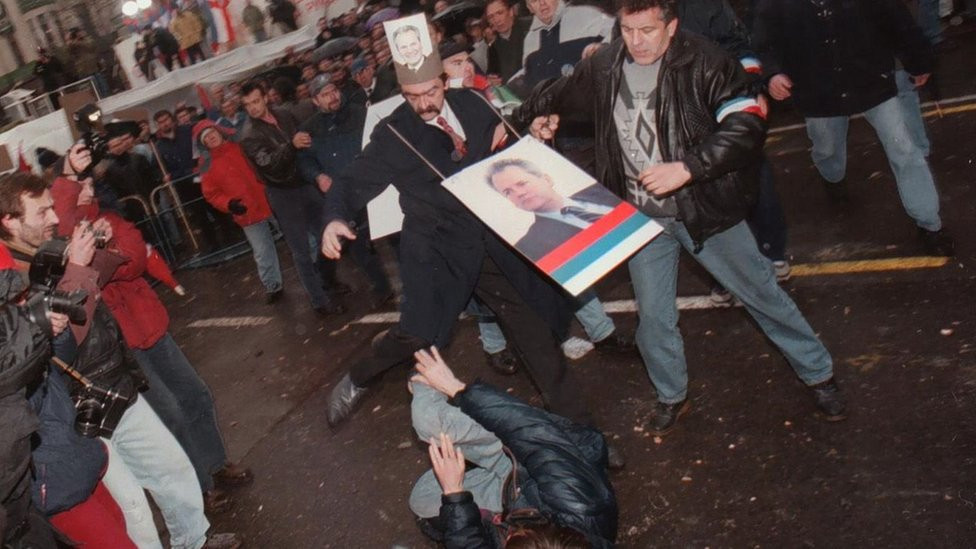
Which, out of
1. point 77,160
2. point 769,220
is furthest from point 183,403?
point 769,220

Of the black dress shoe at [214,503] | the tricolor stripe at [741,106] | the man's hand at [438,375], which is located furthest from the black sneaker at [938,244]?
the black dress shoe at [214,503]

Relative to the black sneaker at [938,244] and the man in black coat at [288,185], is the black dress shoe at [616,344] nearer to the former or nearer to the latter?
the black sneaker at [938,244]

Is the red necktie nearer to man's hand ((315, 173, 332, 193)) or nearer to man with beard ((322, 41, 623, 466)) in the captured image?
man with beard ((322, 41, 623, 466))

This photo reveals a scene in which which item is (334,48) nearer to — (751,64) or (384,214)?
(384,214)

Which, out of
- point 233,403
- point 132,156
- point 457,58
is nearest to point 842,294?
point 457,58

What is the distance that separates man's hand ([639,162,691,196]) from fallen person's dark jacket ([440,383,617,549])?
103cm

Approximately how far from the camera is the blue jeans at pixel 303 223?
24.3ft

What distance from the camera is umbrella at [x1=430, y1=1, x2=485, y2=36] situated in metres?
12.1

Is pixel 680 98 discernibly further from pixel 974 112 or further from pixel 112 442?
pixel 974 112

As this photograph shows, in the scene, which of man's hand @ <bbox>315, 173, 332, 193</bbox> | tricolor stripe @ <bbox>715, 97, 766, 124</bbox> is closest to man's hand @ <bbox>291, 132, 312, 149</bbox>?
man's hand @ <bbox>315, 173, 332, 193</bbox>

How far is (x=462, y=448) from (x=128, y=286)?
6.87 ft

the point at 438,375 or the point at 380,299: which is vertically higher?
the point at 438,375

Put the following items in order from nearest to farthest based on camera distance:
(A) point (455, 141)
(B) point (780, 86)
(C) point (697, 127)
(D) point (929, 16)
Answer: (C) point (697, 127)
(A) point (455, 141)
(B) point (780, 86)
(D) point (929, 16)

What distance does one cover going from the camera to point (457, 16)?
12258 millimetres
